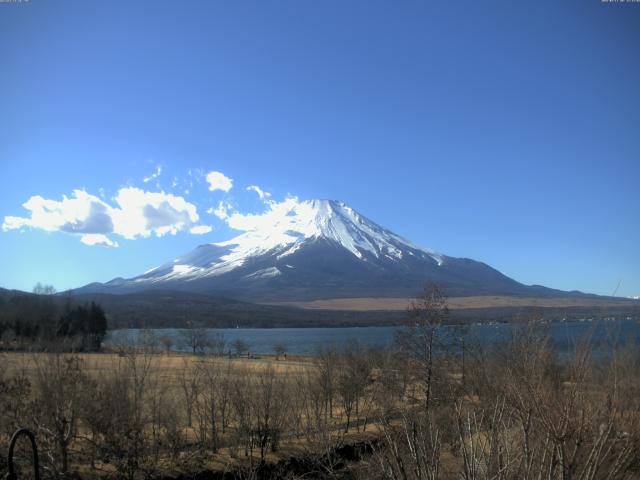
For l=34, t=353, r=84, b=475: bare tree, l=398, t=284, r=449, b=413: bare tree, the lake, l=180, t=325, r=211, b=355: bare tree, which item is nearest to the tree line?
the lake

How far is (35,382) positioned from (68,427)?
155cm

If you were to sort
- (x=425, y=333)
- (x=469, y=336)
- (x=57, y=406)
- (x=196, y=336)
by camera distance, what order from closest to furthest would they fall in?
(x=57, y=406)
(x=425, y=333)
(x=469, y=336)
(x=196, y=336)

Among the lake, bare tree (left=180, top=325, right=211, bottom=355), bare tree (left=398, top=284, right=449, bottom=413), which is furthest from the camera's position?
bare tree (left=180, top=325, right=211, bottom=355)

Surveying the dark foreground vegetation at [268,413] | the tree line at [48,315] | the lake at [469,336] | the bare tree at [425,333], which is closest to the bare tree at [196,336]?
the lake at [469,336]

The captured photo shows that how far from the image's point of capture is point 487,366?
1888 centimetres

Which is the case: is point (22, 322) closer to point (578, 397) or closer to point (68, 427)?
point (68, 427)

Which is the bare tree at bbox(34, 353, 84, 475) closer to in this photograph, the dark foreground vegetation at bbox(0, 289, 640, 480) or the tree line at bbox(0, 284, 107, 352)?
the dark foreground vegetation at bbox(0, 289, 640, 480)

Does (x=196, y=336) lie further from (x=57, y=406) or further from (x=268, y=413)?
(x=57, y=406)

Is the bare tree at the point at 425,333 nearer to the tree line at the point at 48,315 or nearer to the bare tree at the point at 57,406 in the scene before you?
the bare tree at the point at 57,406

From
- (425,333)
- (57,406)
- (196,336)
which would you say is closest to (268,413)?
(57,406)

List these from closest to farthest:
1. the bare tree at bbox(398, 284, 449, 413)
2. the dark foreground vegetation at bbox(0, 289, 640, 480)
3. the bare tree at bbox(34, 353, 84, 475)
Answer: the dark foreground vegetation at bbox(0, 289, 640, 480)
the bare tree at bbox(34, 353, 84, 475)
the bare tree at bbox(398, 284, 449, 413)

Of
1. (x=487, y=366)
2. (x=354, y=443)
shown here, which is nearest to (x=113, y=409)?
(x=354, y=443)

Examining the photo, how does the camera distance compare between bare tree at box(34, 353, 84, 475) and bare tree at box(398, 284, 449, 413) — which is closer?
bare tree at box(34, 353, 84, 475)

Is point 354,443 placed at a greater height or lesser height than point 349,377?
lesser
